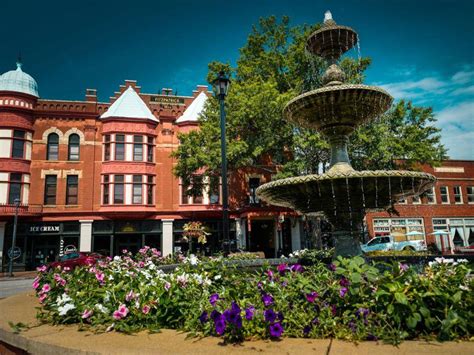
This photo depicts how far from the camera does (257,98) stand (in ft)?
69.7

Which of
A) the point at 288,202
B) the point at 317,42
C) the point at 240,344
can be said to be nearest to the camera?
the point at 240,344

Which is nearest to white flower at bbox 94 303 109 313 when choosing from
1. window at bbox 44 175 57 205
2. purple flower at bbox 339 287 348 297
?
purple flower at bbox 339 287 348 297

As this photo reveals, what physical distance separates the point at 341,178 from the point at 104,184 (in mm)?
26327

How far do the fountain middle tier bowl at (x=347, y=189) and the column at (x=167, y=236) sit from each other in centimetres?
2292

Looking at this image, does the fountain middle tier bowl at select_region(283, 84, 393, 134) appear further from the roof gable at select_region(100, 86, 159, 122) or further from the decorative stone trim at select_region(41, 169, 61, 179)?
the decorative stone trim at select_region(41, 169, 61, 179)

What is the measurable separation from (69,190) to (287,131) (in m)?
18.6

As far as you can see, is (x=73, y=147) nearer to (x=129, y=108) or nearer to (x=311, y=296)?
(x=129, y=108)

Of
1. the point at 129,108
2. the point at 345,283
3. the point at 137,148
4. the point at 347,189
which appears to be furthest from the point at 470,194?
the point at 345,283

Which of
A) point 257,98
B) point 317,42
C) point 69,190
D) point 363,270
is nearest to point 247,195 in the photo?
point 257,98

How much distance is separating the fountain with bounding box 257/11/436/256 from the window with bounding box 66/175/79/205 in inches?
986

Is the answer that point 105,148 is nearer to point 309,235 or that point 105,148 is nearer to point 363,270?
point 309,235

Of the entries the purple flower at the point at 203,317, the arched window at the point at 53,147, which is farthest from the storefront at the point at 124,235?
the purple flower at the point at 203,317

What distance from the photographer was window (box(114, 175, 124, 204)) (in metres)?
28.8

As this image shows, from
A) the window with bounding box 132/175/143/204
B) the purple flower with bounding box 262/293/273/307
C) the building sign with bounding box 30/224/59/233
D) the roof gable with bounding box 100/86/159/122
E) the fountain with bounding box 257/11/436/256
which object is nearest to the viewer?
the purple flower with bounding box 262/293/273/307
